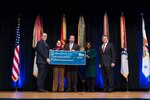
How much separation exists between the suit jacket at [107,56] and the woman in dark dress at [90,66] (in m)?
0.25

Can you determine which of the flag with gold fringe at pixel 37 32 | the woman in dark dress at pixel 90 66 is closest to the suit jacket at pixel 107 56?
the woman in dark dress at pixel 90 66

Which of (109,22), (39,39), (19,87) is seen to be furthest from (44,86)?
(109,22)

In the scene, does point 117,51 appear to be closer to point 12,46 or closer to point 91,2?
point 91,2

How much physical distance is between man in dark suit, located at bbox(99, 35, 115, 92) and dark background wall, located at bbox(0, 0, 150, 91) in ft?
1.96

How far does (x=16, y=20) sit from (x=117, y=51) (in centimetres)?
288

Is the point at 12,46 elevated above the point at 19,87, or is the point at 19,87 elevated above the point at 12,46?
the point at 12,46

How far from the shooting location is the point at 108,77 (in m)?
7.57

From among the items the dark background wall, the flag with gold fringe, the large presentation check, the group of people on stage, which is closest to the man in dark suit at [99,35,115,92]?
the group of people on stage

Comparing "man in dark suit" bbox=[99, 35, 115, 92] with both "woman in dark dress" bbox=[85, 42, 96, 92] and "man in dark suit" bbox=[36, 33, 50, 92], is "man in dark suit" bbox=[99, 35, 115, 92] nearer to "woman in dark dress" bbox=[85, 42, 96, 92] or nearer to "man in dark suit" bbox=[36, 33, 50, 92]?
"woman in dark dress" bbox=[85, 42, 96, 92]

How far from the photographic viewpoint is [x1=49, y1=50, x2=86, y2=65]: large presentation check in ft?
25.0

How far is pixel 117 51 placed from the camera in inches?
334

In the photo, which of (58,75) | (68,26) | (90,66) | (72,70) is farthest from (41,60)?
(68,26)

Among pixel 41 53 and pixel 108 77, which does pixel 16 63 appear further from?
pixel 108 77

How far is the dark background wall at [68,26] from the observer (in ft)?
27.2
